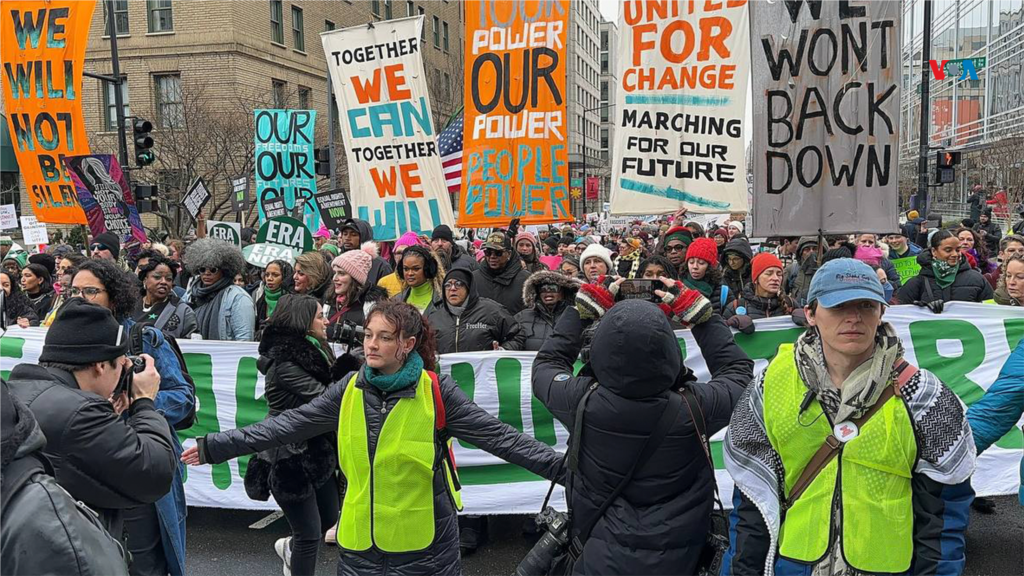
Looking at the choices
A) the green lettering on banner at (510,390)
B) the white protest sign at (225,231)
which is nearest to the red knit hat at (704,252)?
the green lettering on banner at (510,390)

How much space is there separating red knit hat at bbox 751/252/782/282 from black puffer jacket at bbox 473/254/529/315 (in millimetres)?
2027

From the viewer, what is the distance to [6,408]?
170cm

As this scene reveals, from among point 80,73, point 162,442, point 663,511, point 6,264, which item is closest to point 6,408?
point 162,442

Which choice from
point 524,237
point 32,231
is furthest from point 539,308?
point 32,231

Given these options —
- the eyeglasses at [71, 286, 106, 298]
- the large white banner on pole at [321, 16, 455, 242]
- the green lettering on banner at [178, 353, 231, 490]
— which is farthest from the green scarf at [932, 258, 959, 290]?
the eyeglasses at [71, 286, 106, 298]

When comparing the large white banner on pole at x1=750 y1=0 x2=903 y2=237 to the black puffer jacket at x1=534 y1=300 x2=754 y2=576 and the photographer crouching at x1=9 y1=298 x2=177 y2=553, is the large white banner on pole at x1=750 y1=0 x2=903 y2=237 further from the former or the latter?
the photographer crouching at x1=9 y1=298 x2=177 y2=553

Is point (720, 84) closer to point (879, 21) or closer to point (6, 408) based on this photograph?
point (879, 21)

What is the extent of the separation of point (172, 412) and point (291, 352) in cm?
65

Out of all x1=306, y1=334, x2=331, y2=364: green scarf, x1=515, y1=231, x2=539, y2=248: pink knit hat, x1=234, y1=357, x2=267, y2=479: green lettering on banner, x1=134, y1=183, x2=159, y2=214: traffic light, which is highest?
x1=134, y1=183, x2=159, y2=214: traffic light

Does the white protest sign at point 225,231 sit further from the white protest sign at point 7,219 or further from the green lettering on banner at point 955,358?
the green lettering on banner at point 955,358

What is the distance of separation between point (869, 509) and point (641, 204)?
17.1 ft

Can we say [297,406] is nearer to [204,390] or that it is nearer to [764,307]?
[204,390]

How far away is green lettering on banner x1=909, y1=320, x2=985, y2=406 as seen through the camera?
5.23 meters

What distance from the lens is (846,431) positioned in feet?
7.55
